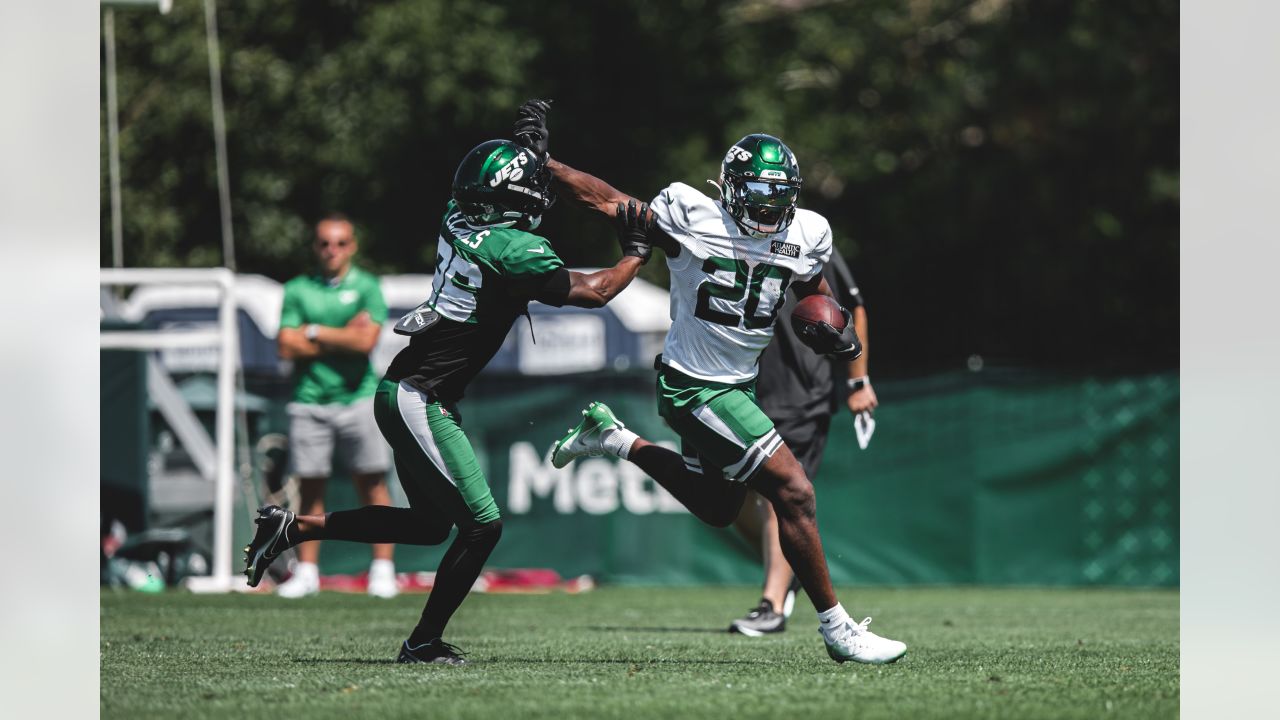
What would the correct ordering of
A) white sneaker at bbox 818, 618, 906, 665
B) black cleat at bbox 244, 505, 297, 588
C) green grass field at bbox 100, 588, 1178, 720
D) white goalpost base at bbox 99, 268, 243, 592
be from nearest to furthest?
green grass field at bbox 100, 588, 1178, 720 → white sneaker at bbox 818, 618, 906, 665 → black cleat at bbox 244, 505, 297, 588 → white goalpost base at bbox 99, 268, 243, 592

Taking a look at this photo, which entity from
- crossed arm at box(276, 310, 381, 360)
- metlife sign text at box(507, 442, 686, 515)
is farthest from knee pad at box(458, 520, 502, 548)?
metlife sign text at box(507, 442, 686, 515)

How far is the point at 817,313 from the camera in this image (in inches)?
267

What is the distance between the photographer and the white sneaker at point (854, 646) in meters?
6.51

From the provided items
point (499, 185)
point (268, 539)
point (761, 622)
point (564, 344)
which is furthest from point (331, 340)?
point (564, 344)

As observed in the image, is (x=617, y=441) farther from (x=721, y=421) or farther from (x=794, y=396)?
(x=794, y=396)

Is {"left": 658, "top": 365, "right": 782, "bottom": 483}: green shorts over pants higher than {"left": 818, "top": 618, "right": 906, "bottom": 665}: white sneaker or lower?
higher

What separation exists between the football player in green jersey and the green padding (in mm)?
6928

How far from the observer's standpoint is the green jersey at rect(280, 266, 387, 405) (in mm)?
11148

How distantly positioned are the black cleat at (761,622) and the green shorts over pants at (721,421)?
187 centimetres

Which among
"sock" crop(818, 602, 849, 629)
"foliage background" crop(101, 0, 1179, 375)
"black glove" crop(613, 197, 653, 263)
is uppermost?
"foliage background" crop(101, 0, 1179, 375)

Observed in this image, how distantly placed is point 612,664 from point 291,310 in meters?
5.22

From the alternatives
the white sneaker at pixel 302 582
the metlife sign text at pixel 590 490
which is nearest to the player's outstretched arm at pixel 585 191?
the white sneaker at pixel 302 582

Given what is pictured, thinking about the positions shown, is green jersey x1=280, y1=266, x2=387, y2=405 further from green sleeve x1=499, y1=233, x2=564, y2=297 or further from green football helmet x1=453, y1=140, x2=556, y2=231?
green sleeve x1=499, y1=233, x2=564, y2=297
